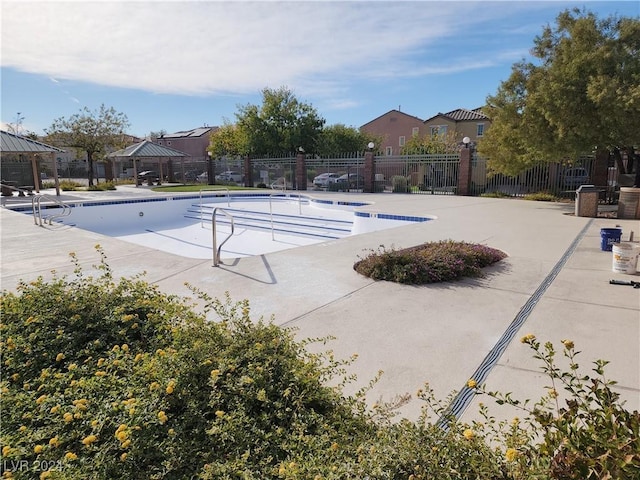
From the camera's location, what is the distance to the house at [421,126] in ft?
119

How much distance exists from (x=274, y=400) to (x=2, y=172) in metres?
24.5

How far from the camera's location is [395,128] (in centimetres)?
4350

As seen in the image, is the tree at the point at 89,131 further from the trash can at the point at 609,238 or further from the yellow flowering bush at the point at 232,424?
the trash can at the point at 609,238

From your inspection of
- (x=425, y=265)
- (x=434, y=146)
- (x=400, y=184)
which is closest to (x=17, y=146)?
(x=400, y=184)

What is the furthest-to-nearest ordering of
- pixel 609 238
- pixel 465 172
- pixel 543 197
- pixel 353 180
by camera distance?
pixel 353 180, pixel 465 172, pixel 543 197, pixel 609 238

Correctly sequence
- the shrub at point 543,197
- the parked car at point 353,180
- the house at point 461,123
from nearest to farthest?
the shrub at point 543,197 → the parked car at point 353,180 → the house at point 461,123

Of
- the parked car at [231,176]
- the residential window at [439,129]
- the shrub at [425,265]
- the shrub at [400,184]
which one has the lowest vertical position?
the shrub at [425,265]

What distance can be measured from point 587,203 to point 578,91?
3.24 m

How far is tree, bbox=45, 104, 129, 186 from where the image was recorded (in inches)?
964

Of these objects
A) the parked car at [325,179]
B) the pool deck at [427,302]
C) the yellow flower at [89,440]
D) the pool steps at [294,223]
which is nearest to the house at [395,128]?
the parked car at [325,179]

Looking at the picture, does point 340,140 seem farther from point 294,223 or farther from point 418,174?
point 294,223

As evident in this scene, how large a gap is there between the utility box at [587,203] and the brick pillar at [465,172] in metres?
7.64

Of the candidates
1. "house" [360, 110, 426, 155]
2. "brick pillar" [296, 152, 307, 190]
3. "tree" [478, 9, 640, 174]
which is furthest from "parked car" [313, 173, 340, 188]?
"house" [360, 110, 426, 155]

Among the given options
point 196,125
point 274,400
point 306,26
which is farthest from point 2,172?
point 196,125
